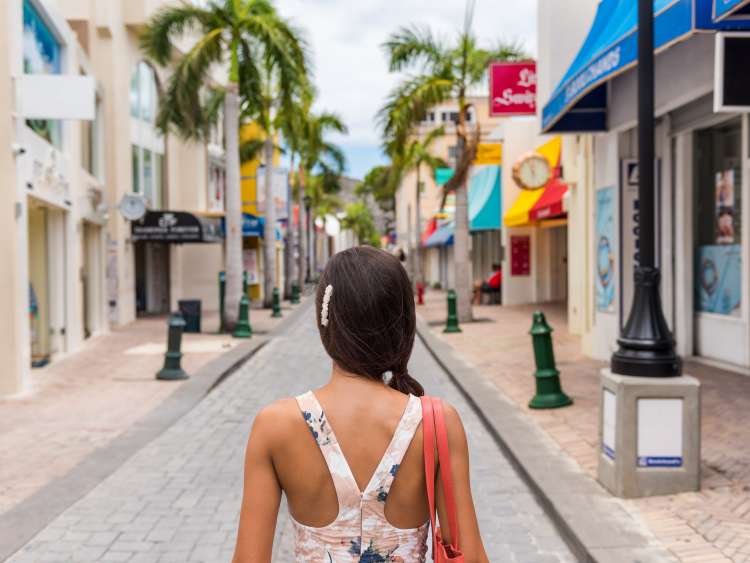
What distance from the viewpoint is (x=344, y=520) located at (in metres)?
1.93

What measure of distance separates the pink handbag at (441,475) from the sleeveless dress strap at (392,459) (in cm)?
3

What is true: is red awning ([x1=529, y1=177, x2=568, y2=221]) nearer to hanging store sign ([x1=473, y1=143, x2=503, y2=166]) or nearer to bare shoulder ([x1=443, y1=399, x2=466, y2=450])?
hanging store sign ([x1=473, y1=143, x2=503, y2=166])

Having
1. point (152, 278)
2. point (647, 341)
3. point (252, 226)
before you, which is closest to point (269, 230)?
point (252, 226)

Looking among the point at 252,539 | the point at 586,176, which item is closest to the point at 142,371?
the point at 586,176

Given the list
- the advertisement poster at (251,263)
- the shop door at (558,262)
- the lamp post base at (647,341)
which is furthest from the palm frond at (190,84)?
the advertisement poster at (251,263)

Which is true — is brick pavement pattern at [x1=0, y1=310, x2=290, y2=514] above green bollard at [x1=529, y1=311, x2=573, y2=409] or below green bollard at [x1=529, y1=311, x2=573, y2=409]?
below

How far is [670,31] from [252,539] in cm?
660

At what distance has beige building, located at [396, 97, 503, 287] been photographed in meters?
35.9

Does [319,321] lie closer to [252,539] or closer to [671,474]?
[252,539]

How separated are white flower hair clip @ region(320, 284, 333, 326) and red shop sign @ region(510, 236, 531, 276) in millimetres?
26235

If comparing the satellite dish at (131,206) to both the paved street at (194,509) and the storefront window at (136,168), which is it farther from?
the paved street at (194,509)

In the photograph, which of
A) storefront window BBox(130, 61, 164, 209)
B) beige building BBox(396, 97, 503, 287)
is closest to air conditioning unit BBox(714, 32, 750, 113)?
beige building BBox(396, 97, 503, 287)

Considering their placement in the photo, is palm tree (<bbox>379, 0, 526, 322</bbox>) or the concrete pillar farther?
palm tree (<bbox>379, 0, 526, 322</bbox>)

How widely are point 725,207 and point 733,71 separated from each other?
5.96 m
